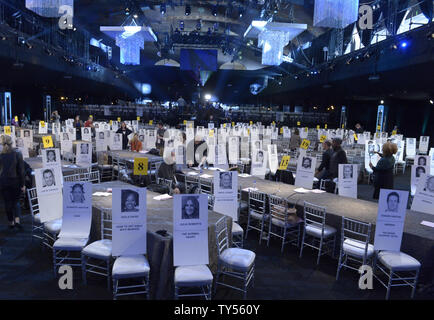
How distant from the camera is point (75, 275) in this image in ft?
14.2

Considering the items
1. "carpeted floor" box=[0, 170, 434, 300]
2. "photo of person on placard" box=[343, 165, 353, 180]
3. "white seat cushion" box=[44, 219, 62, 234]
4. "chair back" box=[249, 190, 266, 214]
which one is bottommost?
"carpeted floor" box=[0, 170, 434, 300]

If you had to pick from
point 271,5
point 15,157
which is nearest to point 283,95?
point 271,5

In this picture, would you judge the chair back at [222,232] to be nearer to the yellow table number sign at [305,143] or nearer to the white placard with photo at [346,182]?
the white placard with photo at [346,182]

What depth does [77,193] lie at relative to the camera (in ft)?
14.1

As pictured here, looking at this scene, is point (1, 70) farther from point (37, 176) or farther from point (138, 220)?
point (138, 220)

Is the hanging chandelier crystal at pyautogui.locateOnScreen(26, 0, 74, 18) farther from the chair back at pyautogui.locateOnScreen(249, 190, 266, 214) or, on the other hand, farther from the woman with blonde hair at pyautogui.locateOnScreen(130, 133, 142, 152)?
the chair back at pyautogui.locateOnScreen(249, 190, 266, 214)

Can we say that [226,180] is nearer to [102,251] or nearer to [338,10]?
[102,251]

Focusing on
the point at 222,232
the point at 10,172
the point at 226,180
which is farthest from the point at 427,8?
the point at 10,172

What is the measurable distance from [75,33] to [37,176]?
1772 cm

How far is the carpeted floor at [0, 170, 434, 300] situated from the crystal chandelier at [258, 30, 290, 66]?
38.1ft

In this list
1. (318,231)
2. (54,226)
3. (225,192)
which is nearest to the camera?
(54,226)

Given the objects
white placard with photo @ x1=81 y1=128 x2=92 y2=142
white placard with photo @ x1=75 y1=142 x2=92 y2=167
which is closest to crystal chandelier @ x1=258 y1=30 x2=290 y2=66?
white placard with photo @ x1=81 y1=128 x2=92 y2=142

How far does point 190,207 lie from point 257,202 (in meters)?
2.59

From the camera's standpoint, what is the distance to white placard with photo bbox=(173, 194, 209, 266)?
11.2 ft
